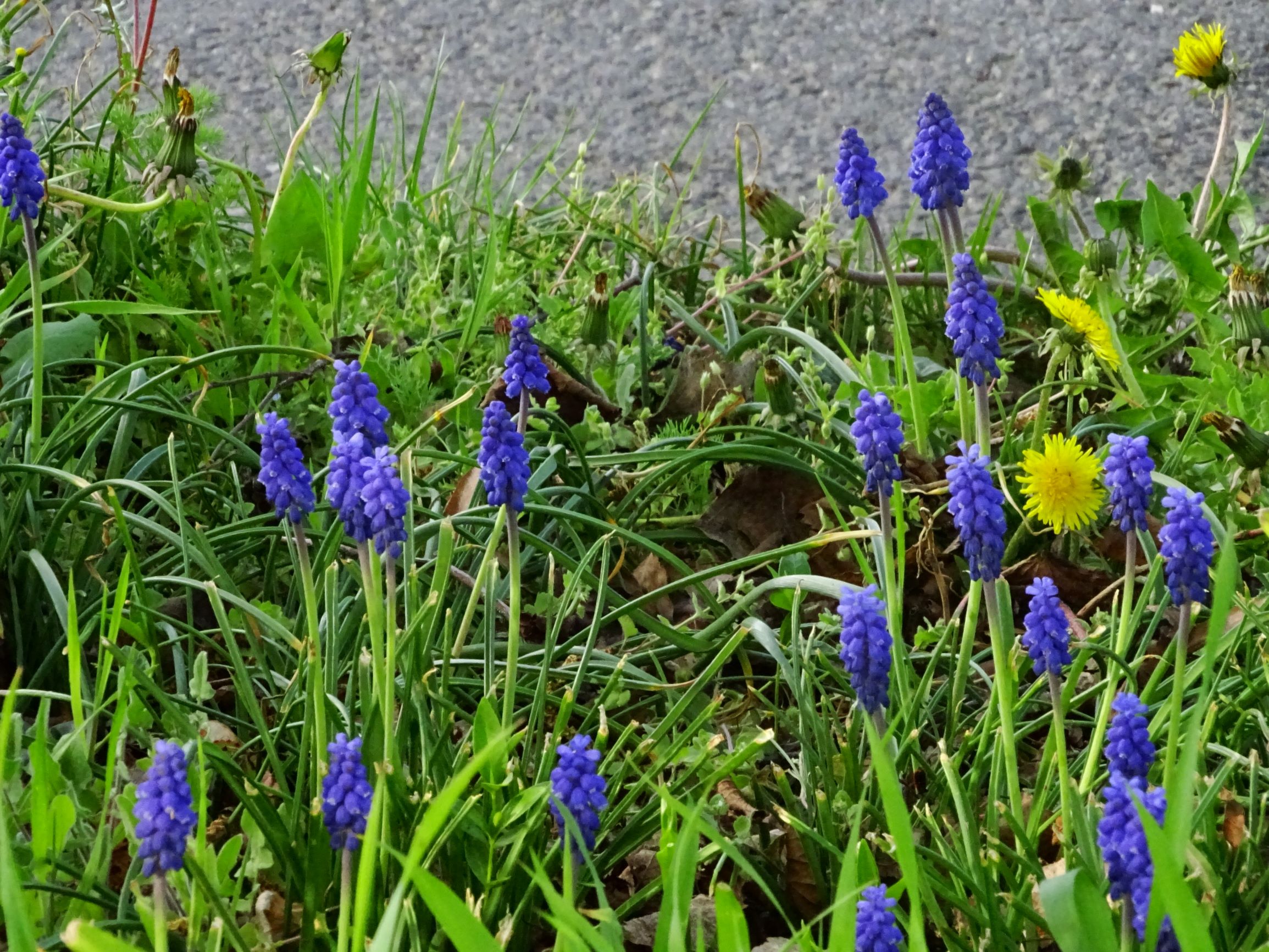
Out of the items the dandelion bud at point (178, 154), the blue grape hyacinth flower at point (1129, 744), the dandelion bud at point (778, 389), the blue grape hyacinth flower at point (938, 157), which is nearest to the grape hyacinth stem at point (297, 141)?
the dandelion bud at point (178, 154)

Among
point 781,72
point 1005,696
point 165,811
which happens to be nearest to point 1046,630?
point 1005,696

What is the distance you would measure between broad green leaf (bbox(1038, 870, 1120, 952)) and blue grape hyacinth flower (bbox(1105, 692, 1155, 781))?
0.09 meters

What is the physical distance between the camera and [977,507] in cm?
119

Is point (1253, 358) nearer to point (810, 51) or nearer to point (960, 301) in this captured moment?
point (960, 301)

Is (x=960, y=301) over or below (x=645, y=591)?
over

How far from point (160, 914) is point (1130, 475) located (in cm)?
86

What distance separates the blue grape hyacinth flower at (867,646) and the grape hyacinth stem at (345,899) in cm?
42

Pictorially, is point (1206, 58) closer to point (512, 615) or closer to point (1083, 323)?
point (1083, 323)

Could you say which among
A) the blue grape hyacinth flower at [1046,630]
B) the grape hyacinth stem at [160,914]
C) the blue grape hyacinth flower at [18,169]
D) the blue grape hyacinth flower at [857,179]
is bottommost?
the grape hyacinth stem at [160,914]

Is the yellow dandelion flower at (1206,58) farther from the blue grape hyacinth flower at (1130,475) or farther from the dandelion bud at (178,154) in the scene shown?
the dandelion bud at (178,154)

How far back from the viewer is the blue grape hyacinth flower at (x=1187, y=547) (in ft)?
3.88

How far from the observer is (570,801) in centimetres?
111

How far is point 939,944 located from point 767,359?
97cm

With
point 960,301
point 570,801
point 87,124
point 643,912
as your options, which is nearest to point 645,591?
point 643,912
